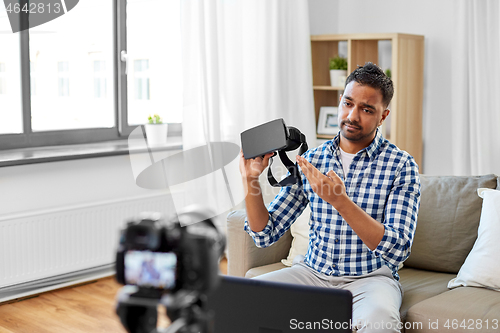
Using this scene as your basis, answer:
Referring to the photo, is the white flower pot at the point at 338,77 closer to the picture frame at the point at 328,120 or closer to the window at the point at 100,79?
the picture frame at the point at 328,120

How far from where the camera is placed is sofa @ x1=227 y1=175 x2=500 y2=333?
1.71 m

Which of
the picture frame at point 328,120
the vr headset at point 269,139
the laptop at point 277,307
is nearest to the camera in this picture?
the laptop at point 277,307

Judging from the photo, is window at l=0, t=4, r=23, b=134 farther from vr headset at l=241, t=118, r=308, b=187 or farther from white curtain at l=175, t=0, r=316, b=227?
vr headset at l=241, t=118, r=308, b=187

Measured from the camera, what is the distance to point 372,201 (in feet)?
5.53

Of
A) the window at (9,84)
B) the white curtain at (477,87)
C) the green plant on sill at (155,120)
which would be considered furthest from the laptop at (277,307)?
the white curtain at (477,87)

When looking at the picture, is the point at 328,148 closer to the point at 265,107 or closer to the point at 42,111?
the point at 265,107

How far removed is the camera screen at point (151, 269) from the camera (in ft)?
1.55

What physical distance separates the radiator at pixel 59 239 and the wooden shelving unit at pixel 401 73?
154 centimetres

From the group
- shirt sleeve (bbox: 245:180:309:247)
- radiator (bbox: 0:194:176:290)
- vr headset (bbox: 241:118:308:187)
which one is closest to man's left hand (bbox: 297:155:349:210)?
vr headset (bbox: 241:118:308:187)

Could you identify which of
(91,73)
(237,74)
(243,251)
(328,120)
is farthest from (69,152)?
(328,120)

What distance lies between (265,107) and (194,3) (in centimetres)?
77

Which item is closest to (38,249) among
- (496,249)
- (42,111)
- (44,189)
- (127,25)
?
(44,189)

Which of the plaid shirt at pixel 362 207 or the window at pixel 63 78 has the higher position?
the window at pixel 63 78

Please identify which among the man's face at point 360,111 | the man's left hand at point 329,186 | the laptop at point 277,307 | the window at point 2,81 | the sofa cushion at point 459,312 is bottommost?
the sofa cushion at point 459,312
